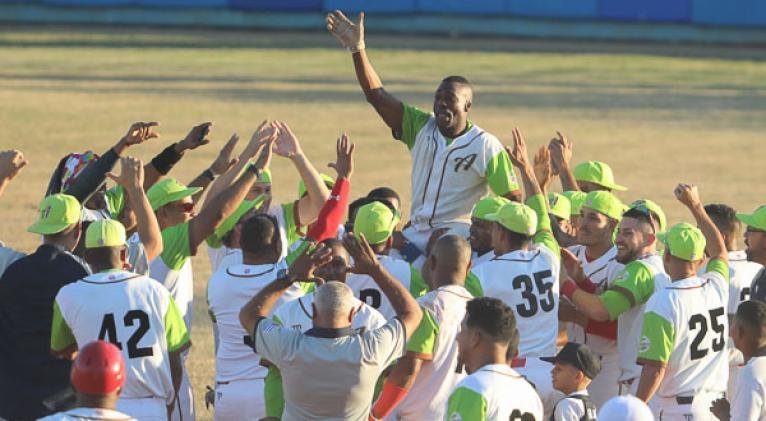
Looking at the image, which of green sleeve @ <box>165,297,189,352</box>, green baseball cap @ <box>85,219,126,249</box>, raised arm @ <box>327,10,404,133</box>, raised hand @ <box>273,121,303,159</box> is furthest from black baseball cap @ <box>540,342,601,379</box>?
raised arm @ <box>327,10,404,133</box>

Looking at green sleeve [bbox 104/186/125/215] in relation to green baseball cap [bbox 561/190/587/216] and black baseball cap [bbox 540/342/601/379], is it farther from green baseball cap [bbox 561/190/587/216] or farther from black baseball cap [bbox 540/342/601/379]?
black baseball cap [bbox 540/342/601/379]

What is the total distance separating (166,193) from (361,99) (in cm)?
2437

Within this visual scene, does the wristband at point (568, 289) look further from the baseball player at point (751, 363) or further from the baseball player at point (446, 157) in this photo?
the baseball player at point (751, 363)

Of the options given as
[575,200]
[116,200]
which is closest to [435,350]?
[575,200]

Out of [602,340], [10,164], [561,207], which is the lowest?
[602,340]

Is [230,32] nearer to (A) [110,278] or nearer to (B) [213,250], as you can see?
(B) [213,250]

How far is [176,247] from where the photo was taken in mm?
9758

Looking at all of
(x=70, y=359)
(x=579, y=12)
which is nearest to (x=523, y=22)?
(x=579, y=12)

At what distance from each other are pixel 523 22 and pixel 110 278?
43.5 metres

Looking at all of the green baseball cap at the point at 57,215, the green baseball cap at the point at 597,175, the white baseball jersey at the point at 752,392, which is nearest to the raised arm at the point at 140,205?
the green baseball cap at the point at 57,215

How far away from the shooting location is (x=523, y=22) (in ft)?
165

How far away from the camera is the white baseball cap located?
6.38 metres

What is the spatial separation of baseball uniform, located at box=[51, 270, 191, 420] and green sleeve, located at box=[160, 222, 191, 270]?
1.57 meters

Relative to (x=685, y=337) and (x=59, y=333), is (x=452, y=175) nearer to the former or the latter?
(x=685, y=337)
